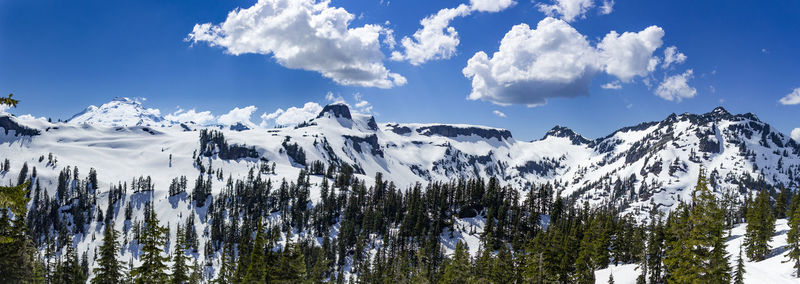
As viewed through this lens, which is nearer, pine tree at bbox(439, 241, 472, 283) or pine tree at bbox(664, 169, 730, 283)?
pine tree at bbox(664, 169, 730, 283)

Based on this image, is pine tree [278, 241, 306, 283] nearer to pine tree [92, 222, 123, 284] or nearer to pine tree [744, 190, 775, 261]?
pine tree [92, 222, 123, 284]

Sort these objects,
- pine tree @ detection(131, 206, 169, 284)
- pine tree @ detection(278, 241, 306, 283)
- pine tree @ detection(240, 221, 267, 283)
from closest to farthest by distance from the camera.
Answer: pine tree @ detection(131, 206, 169, 284)
pine tree @ detection(278, 241, 306, 283)
pine tree @ detection(240, 221, 267, 283)

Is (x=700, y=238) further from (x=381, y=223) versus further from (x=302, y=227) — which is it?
(x=302, y=227)

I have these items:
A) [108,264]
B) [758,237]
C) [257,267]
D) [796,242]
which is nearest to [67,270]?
[108,264]

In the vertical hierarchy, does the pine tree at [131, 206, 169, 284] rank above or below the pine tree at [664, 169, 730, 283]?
below

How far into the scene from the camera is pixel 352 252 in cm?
15325

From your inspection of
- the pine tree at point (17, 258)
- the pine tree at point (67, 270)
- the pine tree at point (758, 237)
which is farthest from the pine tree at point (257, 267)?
the pine tree at point (758, 237)

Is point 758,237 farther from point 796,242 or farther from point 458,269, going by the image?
point 458,269

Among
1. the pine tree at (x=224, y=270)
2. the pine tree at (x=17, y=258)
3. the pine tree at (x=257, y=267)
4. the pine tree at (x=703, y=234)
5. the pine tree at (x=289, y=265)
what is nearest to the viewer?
the pine tree at (x=703, y=234)

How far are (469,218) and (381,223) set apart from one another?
36347 mm

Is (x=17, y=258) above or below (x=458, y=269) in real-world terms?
above

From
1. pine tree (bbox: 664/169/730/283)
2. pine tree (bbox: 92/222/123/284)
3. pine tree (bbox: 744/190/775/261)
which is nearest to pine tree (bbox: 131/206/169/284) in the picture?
pine tree (bbox: 92/222/123/284)

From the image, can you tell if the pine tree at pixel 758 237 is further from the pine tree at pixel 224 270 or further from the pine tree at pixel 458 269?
the pine tree at pixel 224 270

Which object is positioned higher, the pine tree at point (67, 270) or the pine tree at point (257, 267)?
the pine tree at point (257, 267)
